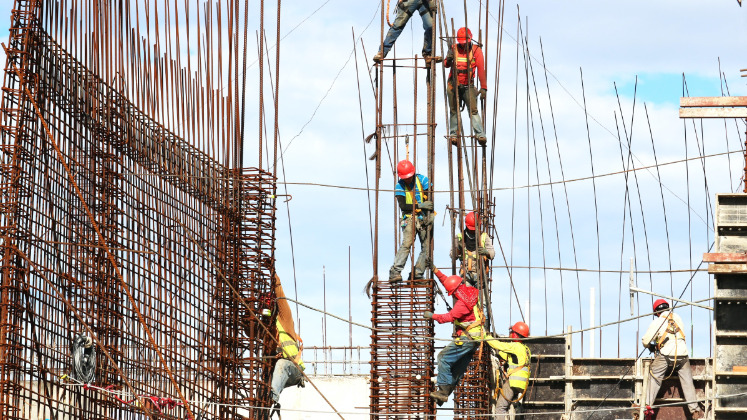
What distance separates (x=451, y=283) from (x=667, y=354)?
135 inches

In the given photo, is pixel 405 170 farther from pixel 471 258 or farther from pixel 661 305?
pixel 661 305

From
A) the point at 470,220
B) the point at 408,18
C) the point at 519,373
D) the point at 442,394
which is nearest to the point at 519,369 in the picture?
the point at 519,373

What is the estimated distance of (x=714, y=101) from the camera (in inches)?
633

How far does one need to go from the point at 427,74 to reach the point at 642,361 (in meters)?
5.89

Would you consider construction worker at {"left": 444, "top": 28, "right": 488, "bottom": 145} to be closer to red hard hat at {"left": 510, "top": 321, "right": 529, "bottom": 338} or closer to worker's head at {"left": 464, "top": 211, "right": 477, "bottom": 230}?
worker's head at {"left": 464, "top": 211, "right": 477, "bottom": 230}

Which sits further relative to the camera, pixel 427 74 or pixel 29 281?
pixel 427 74

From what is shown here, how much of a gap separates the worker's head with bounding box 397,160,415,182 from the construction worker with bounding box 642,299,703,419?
429 centimetres

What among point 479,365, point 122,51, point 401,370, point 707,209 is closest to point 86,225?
point 122,51

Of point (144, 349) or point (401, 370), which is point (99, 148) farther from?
point (401, 370)

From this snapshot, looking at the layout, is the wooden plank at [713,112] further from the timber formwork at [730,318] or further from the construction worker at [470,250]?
the construction worker at [470,250]

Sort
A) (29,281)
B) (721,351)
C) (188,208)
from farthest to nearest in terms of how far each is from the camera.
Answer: (188,208) → (29,281) → (721,351)

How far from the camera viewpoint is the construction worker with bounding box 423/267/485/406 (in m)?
19.0

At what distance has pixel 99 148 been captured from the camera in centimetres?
1931

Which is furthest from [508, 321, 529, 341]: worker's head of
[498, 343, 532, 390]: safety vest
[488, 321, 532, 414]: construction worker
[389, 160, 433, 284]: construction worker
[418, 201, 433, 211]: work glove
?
[418, 201, 433, 211]: work glove
